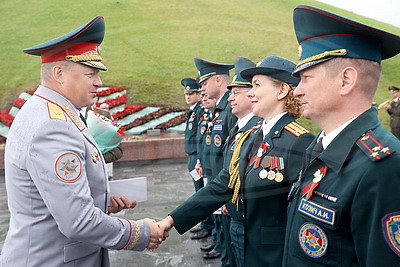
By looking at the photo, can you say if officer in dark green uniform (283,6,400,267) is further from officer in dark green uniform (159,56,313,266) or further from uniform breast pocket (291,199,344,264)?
officer in dark green uniform (159,56,313,266)

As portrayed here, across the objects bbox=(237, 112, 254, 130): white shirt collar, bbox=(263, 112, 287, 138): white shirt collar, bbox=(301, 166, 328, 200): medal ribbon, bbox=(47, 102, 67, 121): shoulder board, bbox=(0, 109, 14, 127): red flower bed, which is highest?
bbox=(47, 102, 67, 121): shoulder board

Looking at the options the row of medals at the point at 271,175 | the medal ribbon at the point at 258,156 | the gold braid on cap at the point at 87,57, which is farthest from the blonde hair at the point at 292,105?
the gold braid on cap at the point at 87,57

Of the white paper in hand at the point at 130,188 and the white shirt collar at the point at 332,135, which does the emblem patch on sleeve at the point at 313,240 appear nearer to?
the white shirt collar at the point at 332,135

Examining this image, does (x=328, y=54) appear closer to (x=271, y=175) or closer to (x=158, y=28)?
(x=271, y=175)

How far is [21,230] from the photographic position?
64.6 inches

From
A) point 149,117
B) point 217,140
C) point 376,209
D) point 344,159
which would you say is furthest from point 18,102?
point 376,209

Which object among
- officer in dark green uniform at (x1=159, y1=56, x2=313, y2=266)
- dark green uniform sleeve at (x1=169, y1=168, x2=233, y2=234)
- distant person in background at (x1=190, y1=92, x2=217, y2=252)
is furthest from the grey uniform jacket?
distant person in background at (x1=190, y1=92, x2=217, y2=252)

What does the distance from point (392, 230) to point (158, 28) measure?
7.10m

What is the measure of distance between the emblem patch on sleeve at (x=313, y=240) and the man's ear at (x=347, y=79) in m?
0.54

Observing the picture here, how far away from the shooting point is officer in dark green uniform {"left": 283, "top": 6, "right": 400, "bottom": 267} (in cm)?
111

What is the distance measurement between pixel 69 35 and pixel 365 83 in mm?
1428

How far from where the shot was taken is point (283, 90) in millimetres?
2266

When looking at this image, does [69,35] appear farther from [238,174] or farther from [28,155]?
[238,174]

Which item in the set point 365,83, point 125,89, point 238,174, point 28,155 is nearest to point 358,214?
point 365,83
